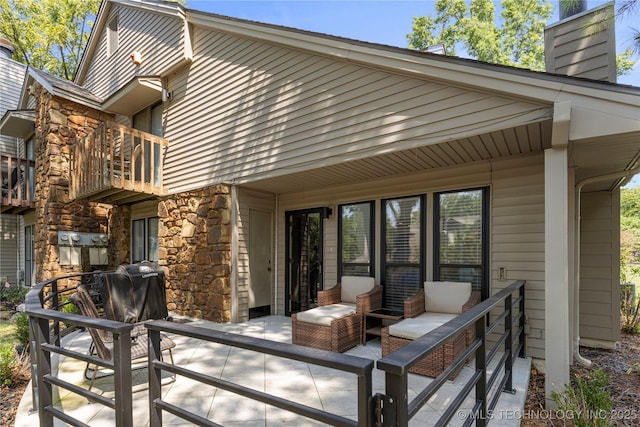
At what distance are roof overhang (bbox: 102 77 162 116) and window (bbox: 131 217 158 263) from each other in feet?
8.78

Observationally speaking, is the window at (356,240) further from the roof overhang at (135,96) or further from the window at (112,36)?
the window at (112,36)

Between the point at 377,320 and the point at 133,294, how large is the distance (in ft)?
10.8

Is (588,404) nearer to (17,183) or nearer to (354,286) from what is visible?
(354,286)

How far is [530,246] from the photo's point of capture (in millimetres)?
4086

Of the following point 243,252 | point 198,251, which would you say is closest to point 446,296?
point 243,252

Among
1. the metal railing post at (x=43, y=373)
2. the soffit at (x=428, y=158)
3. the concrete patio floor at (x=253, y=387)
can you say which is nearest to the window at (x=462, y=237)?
the soffit at (x=428, y=158)

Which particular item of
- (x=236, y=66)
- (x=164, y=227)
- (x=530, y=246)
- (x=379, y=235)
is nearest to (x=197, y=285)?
(x=164, y=227)

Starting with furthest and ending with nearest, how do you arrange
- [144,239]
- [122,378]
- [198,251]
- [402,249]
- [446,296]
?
[144,239] < [198,251] < [402,249] < [446,296] < [122,378]

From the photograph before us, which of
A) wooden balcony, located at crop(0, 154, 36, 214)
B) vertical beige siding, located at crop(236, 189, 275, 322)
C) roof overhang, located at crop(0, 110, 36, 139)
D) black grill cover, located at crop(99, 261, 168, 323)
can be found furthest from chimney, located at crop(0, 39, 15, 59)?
black grill cover, located at crop(99, 261, 168, 323)

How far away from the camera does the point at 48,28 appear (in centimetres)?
1377

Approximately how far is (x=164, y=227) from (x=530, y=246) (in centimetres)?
639

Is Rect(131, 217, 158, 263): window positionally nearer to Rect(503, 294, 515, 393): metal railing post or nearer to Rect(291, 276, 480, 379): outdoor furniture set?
Rect(291, 276, 480, 379): outdoor furniture set

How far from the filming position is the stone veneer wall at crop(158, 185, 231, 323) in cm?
591

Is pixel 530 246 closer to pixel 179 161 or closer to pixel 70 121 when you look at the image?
pixel 179 161
